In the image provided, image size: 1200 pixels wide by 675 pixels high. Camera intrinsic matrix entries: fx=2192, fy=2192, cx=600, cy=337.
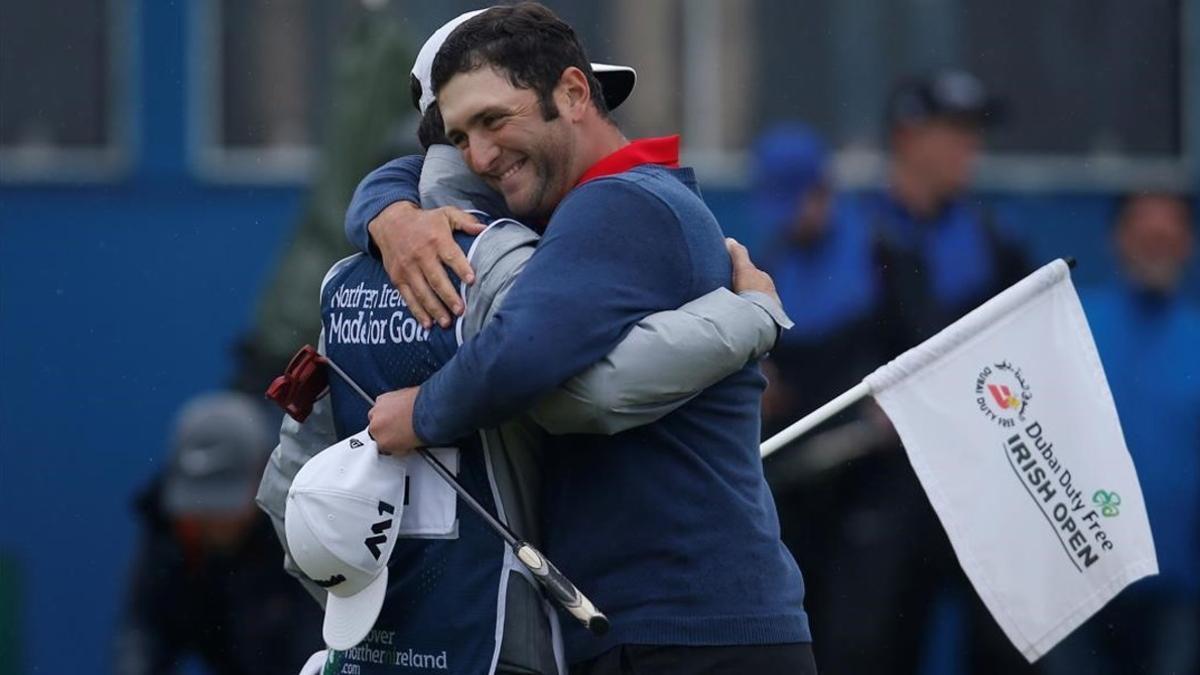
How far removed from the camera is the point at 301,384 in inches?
115

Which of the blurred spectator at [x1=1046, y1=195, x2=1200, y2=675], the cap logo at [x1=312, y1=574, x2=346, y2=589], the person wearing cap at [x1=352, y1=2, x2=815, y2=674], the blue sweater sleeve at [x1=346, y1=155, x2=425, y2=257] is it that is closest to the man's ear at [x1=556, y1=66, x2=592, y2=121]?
the person wearing cap at [x1=352, y1=2, x2=815, y2=674]

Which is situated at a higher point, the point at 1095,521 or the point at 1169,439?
the point at 1095,521

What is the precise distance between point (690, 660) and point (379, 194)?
2.62 feet

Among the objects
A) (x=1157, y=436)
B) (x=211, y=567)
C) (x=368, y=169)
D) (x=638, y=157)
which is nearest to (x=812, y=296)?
(x=1157, y=436)

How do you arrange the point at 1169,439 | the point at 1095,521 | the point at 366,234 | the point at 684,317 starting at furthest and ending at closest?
the point at 1169,439, the point at 1095,521, the point at 366,234, the point at 684,317

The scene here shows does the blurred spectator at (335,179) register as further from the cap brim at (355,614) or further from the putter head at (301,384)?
the cap brim at (355,614)

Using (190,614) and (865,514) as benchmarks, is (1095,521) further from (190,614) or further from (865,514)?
(190,614)

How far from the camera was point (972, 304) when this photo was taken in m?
5.06

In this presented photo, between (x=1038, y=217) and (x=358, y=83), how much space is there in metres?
1.61

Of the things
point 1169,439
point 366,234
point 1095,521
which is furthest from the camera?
point 1169,439

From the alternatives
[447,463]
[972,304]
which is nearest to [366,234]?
[447,463]

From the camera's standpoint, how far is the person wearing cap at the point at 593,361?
2.66m

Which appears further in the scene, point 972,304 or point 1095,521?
point 972,304

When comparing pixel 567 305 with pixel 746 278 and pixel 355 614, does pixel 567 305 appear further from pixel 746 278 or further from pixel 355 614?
pixel 355 614
